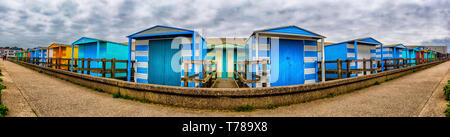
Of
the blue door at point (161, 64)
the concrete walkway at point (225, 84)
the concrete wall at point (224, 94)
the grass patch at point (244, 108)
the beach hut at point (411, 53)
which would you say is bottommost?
the grass patch at point (244, 108)

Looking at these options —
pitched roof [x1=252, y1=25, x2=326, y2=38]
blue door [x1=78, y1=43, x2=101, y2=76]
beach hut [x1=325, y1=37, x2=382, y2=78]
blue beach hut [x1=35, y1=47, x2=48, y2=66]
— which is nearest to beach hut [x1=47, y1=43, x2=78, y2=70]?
blue beach hut [x1=35, y1=47, x2=48, y2=66]

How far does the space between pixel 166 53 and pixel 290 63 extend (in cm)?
596

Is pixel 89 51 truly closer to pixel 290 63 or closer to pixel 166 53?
pixel 166 53

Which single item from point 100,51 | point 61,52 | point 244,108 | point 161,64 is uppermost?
point 61,52

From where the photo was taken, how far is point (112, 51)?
380 inches

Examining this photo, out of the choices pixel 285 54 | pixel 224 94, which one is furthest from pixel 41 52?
pixel 285 54

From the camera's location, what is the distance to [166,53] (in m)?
7.43

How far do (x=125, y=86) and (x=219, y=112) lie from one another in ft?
10.1

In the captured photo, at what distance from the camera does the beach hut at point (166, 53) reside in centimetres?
692

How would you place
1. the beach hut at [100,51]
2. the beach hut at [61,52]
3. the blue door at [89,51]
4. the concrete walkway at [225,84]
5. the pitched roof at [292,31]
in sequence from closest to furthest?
the pitched roof at [292,31]
the concrete walkway at [225,84]
the beach hut at [100,51]
the blue door at [89,51]
the beach hut at [61,52]

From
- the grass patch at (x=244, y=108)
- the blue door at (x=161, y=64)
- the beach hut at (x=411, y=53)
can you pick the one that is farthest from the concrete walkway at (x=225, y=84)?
the beach hut at (x=411, y=53)

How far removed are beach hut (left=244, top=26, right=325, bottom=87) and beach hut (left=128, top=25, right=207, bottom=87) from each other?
8.40 ft

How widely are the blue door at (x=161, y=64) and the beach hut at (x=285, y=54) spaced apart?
3517 mm

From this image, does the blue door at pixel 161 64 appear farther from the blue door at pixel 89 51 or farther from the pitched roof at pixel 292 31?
the blue door at pixel 89 51
